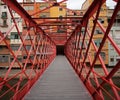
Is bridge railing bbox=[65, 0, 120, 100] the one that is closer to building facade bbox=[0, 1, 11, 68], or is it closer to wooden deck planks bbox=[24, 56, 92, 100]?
wooden deck planks bbox=[24, 56, 92, 100]

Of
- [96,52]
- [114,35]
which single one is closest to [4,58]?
[114,35]

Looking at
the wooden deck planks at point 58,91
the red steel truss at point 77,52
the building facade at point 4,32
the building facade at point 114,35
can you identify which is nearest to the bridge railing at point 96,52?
the red steel truss at point 77,52

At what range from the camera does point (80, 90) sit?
5199 millimetres

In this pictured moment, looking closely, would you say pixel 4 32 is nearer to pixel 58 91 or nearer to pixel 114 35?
pixel 114 35

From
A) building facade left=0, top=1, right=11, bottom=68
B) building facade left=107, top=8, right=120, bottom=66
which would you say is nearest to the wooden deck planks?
building facade left=107, top=8, right=120, bottom=66

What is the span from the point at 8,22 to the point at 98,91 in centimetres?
2937

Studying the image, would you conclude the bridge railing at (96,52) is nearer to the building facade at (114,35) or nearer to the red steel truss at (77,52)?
the red steel truss at (77,52)

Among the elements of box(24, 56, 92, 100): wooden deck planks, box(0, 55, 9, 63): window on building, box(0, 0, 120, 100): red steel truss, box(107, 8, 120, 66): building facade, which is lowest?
box(0, 55, 9, 63): window on building

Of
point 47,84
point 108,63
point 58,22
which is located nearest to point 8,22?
point 108,63

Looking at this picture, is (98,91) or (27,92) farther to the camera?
(27,92)

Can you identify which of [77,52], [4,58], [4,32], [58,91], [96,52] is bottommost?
[4,58]

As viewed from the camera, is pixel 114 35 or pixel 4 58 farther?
pixel 4 58

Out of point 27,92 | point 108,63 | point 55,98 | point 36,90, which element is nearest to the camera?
point 55,98

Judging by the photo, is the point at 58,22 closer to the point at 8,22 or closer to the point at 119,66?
the point at 119,66
